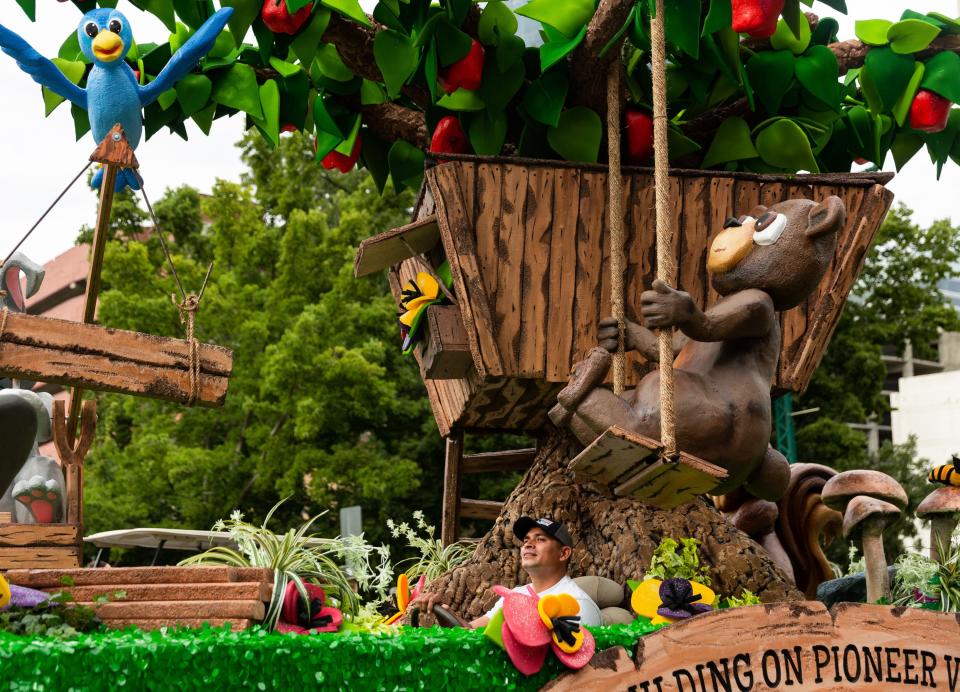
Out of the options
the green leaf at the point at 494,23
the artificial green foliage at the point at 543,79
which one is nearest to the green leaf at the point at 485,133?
the artificial green foliage at the point at 543,79

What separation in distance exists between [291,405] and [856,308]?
14060 millimetres

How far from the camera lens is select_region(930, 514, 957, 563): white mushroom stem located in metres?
6.69

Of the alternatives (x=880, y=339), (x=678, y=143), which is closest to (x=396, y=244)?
(x=678, y=143)

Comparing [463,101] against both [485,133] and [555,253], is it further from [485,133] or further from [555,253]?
[555,253]

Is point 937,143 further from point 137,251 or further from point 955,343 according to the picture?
point 955,343

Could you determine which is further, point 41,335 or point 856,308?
point 856,308

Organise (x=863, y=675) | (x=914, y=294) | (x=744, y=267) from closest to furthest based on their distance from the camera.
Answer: (x=863, y=675)
(x=744, y=267)
(x=914, y=294)

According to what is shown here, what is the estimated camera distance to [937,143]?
7.34m

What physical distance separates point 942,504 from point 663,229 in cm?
289

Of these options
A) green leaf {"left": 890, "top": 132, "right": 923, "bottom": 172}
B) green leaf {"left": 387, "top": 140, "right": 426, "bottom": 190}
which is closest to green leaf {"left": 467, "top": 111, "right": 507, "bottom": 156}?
green leaf {"left": 387, "top": 140, "right": 426, "bottom": 190}

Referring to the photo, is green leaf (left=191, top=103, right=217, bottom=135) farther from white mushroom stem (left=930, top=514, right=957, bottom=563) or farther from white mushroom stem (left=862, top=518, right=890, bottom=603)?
white mushroom stem (left=930, top=514, right=957, bottom=563)

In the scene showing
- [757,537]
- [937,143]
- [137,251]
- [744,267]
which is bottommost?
[757,537]

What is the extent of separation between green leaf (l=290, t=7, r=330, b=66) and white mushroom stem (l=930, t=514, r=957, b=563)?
14.1ft

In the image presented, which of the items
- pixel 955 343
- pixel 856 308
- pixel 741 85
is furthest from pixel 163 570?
pixel 955 343
